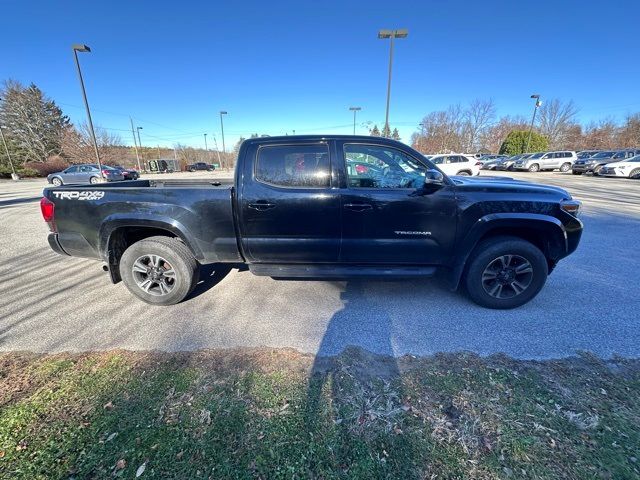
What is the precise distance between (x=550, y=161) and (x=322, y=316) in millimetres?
34382

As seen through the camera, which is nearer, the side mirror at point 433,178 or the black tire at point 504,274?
the side mirror at point 433,178

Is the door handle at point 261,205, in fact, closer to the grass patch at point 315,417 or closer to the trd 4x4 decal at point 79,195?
the grass patch at point 315,417

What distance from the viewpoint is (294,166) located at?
10.6ft

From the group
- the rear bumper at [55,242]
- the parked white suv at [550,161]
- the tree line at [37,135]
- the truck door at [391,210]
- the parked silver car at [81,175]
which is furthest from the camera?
the tree line at [37,135]

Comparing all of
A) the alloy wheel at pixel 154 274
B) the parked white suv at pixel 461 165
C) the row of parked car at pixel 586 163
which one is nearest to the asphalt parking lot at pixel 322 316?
the alloy wheel at pixel 154 274

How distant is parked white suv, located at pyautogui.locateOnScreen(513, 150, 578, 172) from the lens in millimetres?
27562

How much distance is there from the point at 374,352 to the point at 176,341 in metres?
1.93

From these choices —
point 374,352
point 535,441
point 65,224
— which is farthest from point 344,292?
point 65,224

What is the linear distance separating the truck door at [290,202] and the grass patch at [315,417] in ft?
4.01

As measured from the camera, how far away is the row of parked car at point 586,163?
19312mm

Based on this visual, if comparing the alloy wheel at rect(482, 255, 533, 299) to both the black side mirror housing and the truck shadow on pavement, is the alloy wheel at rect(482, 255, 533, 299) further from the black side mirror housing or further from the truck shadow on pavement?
the truck shadow on pavement

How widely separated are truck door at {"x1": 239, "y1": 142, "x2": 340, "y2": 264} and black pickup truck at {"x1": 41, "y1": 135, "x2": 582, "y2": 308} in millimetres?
12

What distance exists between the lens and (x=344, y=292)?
3768 mm

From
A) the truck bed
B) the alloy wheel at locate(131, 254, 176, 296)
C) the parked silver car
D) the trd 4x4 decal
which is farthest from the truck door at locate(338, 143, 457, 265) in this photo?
the parked silver car
